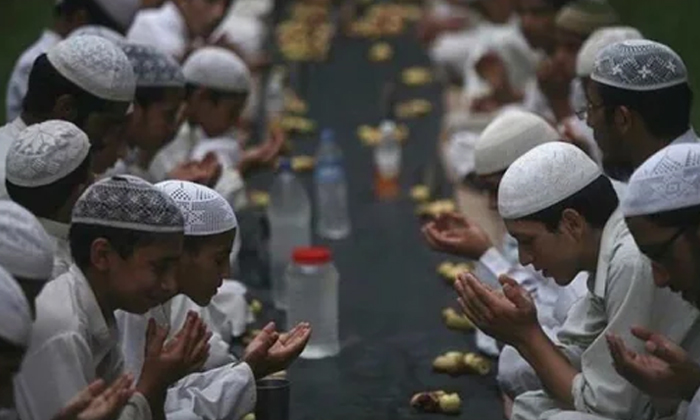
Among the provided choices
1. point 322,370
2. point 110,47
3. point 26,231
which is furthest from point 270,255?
point 26,231

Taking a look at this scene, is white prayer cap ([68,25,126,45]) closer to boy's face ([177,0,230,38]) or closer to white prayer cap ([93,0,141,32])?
white prayer cap ([93,0,141,32])

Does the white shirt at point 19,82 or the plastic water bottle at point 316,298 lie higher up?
the white shirt at point 19,82

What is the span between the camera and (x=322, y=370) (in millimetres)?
5234

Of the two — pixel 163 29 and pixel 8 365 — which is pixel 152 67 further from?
pixel 8 365

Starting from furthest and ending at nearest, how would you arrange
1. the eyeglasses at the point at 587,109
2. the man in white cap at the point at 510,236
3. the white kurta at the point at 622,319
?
the man in white cap at the point at 510,236, the eyeglasses at the point at 587,109, the white kurta at the point at 622,319

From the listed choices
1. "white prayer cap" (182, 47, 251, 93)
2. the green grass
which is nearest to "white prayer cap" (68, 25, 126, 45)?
"white prayer cap" (182, 47, 251, 93)

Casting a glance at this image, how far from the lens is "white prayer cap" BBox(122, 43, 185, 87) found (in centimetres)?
552

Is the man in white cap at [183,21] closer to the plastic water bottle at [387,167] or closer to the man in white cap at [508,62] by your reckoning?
the plastic water bottle at [387,167]

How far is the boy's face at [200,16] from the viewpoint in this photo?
774 centimetres

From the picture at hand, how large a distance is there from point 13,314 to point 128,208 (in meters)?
0.52

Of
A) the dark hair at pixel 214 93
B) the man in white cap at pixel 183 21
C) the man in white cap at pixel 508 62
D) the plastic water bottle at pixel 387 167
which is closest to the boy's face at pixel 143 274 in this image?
the dark hair at pixel 214 93

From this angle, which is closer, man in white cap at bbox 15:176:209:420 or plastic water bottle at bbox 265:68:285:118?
man in white cap at bbox 15:176:209:420

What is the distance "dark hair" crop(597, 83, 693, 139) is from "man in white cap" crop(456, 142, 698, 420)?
31cm

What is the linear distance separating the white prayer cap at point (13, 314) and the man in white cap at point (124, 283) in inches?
11.1
